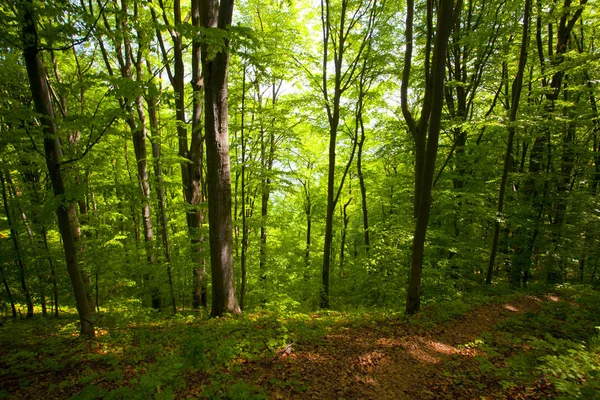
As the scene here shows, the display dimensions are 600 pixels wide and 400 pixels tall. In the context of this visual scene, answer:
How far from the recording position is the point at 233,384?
3.53 metres

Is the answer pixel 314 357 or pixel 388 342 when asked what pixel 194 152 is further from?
pixel 388 342

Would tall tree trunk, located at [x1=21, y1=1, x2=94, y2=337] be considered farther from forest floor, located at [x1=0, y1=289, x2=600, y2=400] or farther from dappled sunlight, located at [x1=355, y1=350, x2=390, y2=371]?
dappled sunlight, located at [x1=355, y1=350, x2=390, y2=371]

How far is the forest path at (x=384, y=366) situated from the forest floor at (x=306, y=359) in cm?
2

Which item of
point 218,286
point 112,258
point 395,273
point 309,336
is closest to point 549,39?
point 395,273

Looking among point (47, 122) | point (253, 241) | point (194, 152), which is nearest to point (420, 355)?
point (47, 122)

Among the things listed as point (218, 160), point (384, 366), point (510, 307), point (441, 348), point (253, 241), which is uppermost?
point (218, 160)

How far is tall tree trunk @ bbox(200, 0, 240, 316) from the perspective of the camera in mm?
5445

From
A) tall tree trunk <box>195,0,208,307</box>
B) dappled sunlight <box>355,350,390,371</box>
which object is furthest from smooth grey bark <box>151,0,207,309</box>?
dappled sunlight <box>355,350,390,371</box>

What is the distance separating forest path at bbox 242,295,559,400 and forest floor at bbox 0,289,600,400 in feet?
0.06

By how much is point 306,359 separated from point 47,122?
540 centimetres

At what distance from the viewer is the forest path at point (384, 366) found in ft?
12.0

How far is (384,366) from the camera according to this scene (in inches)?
169

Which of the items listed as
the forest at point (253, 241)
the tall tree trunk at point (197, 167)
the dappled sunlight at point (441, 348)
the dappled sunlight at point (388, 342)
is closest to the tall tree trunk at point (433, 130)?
the forest at point (253, 241)

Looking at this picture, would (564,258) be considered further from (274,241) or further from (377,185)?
(274,241)
